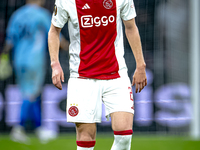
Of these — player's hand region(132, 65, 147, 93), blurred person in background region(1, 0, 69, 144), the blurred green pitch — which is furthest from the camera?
blurred person in background region(1, 0, 69, 144)

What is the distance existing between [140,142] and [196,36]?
9.35ft

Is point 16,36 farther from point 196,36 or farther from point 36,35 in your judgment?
point 196,36

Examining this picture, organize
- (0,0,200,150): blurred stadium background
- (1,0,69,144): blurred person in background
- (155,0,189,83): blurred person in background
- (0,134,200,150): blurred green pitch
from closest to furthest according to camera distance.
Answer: (0,134,200,150): blurred green pitch, (1,0,69,144): blurred person in background, (0,0,200,150): blurred stadium background, (155,0,189,83): blurred person in background

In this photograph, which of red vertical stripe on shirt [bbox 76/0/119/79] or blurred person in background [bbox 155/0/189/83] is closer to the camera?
red vertical stripe on shirt [bbox 76/0/119/79]

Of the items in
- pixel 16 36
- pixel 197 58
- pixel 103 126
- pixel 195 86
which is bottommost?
pixel 103 126

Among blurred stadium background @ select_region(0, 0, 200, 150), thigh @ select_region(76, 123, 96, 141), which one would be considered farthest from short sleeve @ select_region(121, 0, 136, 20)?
blurred stadium background @ select_region(0, 0, 200, 150)

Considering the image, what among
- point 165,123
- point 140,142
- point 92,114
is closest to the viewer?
point 92,114

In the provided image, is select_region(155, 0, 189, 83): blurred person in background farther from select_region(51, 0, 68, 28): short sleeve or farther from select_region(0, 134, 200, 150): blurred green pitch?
select_region(51, 0, 68, 28): short sleeve

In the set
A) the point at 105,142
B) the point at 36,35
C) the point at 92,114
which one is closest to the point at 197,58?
the point at 105,142

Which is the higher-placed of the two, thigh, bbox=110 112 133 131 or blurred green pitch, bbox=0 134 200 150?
thigh, bbox=110 112 133 131

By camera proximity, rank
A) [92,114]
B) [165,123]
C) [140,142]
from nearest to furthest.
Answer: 1. [92,114]
2. [140,142]
3. [165,123]

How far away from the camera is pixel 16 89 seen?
739 centimetres

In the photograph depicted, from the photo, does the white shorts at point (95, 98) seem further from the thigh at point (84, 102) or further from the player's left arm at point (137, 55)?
the player's left arm at point (137, 55)

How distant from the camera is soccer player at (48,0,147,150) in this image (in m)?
2.88
